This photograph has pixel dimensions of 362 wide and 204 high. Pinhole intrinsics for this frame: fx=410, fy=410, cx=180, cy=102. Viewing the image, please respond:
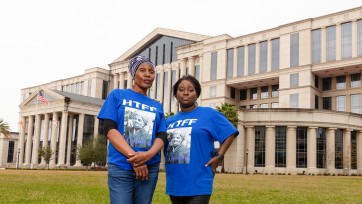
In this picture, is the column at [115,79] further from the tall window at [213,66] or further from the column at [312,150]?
the column at [312,150]

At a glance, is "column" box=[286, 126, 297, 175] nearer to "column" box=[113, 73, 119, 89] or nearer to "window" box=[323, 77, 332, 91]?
"window" box=[323, 77, 332, 91]

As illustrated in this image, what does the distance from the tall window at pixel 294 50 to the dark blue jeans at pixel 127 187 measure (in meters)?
67.3

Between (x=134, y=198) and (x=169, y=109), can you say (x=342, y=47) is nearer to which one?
(x=169, y=109)

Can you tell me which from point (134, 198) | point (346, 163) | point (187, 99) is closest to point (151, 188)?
point (134, 198)

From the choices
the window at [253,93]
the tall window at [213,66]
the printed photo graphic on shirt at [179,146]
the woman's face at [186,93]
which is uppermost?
the tall window at [213,66]

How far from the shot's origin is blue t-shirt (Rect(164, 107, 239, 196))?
15.8 feet

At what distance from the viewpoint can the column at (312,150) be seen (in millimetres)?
55906

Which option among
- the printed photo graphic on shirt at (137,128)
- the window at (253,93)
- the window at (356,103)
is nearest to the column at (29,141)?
the window at (253,93)

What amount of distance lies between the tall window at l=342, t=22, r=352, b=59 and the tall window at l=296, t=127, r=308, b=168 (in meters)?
15.4

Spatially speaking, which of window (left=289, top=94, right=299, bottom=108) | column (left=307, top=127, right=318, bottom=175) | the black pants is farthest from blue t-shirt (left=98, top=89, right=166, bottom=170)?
window (left=289, top=94, right=299, bottom=108)

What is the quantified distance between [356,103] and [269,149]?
1915 cm

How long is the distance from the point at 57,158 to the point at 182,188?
82132 millimetres

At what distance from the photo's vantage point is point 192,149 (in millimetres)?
4926

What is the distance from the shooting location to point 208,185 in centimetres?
484
